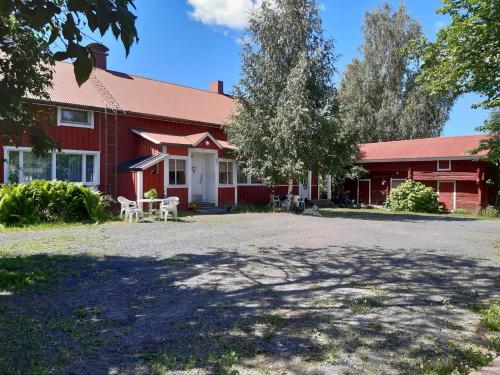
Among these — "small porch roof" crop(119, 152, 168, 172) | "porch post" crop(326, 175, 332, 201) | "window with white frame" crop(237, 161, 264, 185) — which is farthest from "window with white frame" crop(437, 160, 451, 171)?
"small porch roof" crop(119, 152, 168, 172)

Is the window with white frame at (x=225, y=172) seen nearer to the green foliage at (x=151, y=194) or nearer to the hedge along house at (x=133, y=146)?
the hedge along house at (x=133, y=146)

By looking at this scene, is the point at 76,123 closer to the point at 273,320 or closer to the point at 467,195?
the point at 273,320

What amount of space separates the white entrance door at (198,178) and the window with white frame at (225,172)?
2.76 feet

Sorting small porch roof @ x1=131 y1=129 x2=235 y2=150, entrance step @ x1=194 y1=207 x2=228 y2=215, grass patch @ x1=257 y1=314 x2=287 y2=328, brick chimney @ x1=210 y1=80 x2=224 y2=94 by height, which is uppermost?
brick chimney @ x1=210 y1=80 x2=224 y2=94

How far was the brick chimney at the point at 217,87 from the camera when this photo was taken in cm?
2944

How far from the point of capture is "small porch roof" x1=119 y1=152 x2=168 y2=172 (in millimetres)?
18234

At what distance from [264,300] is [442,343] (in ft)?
7.24

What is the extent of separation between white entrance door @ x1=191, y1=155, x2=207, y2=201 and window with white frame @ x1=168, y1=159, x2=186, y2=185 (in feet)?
4.14

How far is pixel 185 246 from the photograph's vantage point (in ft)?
33.0

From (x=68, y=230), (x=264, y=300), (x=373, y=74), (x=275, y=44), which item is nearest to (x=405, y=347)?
(x=264, y=300)

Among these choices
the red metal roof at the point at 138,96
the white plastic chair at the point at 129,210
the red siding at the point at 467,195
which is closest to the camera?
the white plastic chair at the point at 129,210

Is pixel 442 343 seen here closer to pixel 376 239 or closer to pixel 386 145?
pixel 376 239

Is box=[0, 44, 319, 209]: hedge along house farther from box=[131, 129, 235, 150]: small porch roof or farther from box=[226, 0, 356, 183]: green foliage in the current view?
box=[226, 0, 356, 183]: green foliage

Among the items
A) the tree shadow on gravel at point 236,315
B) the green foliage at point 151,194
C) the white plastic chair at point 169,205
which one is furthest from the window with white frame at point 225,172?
the tree shadow on gravel at point 236,315
